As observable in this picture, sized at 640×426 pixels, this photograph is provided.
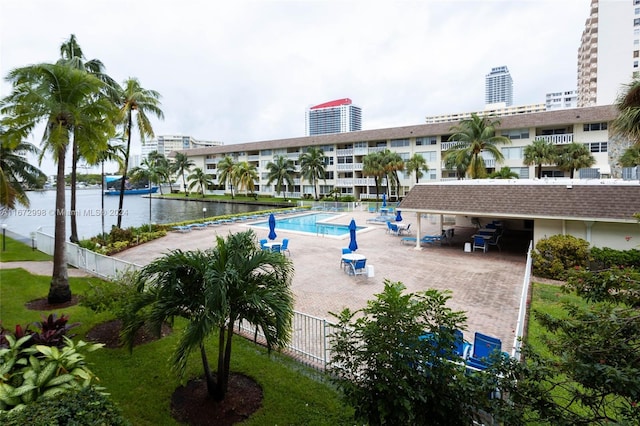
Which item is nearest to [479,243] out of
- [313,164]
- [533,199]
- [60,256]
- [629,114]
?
[533,199]

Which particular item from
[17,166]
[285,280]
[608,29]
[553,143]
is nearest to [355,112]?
[608,29]

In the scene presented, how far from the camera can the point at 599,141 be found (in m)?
39.8

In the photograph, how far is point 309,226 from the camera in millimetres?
32250

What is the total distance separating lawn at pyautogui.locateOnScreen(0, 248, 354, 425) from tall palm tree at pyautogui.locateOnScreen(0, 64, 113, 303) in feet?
10.2

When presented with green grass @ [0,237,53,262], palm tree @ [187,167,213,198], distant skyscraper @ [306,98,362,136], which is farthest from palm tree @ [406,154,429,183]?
distant skyscraper @ [306,98,362,136]

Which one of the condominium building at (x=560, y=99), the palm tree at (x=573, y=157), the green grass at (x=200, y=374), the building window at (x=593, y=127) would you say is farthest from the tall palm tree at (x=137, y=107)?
the condominium building at (x=560, y=99)

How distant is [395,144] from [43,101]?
48136 millimetres

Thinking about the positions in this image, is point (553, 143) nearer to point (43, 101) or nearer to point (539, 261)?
point (539, 261)

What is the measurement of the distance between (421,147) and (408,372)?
5119cm

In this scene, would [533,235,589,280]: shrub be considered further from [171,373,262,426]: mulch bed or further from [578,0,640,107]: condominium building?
[578,0,640,107]: condominium building

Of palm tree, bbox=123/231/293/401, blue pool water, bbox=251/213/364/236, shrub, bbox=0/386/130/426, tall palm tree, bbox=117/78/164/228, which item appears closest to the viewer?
shrub, bbox=0/386/130/426

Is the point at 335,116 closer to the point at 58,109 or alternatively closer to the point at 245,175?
the point at 245,175

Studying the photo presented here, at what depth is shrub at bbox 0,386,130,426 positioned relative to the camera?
13.6 feet

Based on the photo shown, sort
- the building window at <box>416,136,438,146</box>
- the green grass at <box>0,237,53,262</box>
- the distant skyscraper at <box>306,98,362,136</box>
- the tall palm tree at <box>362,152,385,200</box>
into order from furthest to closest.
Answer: the distant skyscraper at <box>306,98,362,136</box>
the building window at <box>416,136,438,146</box>
the tall palm tree at <box>362,152,385,200</box>
the green grass at <box>0,237,53,262</box>
